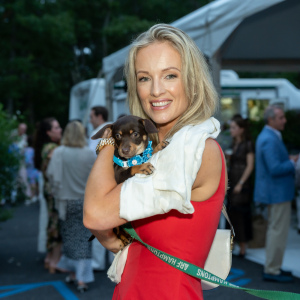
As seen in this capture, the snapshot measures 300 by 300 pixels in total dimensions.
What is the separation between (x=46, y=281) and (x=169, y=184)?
18.3 ft

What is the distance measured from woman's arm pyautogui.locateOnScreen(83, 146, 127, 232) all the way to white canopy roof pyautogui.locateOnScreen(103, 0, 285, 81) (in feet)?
13.8

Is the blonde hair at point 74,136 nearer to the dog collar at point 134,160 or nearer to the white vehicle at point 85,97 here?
the dog collar at point 134,160

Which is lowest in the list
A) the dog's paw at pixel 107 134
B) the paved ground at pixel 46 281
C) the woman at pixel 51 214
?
the paved ground at pixel 46 281

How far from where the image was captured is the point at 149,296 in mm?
1935

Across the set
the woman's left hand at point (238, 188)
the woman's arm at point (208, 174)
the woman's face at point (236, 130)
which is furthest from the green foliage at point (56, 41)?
the woman's arm at point (208, 174)

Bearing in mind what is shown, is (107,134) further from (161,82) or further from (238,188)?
(238,188)

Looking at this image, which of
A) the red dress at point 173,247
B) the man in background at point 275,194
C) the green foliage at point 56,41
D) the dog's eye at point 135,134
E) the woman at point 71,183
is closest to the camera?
the red dress at point 173,247

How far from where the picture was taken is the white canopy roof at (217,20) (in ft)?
18.9

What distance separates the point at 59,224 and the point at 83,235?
32.3 inches

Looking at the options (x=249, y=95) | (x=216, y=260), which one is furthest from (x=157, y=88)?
(x=249, y=95)

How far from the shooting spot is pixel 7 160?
7371 mm

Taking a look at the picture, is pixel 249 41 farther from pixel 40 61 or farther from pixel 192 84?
pixel 40 61

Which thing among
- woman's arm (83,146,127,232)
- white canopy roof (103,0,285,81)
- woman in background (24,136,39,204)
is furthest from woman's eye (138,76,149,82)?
woman in background (24,136,39,204)

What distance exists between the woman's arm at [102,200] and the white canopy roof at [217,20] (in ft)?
13.8
